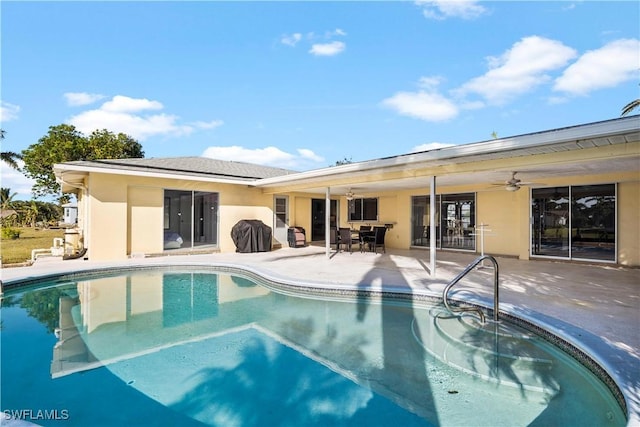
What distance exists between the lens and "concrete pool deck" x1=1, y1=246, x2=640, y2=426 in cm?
364

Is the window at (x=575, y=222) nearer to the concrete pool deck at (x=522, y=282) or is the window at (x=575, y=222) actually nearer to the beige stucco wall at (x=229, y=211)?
the beige stucco wall at (x=229, y=211)

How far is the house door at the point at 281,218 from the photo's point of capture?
1387 cm

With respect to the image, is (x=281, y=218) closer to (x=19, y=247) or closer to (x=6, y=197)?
(x=19, y=247)

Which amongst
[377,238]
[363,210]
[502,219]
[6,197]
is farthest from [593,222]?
[6,197]

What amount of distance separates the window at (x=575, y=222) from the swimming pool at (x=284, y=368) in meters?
6.43

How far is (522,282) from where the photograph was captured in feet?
22.4

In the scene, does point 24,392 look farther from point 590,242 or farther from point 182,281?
point 590,242

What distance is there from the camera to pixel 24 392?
3.34 metres

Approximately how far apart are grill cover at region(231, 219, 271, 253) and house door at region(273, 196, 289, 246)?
1.26m

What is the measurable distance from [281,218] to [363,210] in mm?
4040

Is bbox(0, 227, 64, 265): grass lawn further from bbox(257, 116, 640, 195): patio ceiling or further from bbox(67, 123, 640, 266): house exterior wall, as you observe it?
bbox(257, 116, 640, 195): patio ceiling

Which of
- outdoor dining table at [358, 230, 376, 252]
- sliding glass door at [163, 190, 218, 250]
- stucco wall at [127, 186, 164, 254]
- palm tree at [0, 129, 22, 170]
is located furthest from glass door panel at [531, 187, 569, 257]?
palm tree at [0, 129, 22, 170]

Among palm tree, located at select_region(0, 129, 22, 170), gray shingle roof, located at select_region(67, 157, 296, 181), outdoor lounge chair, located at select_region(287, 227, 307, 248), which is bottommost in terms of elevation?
outdoor lounge chair, located at select_region(287, 227, 307, 248)

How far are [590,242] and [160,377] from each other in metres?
11.1
